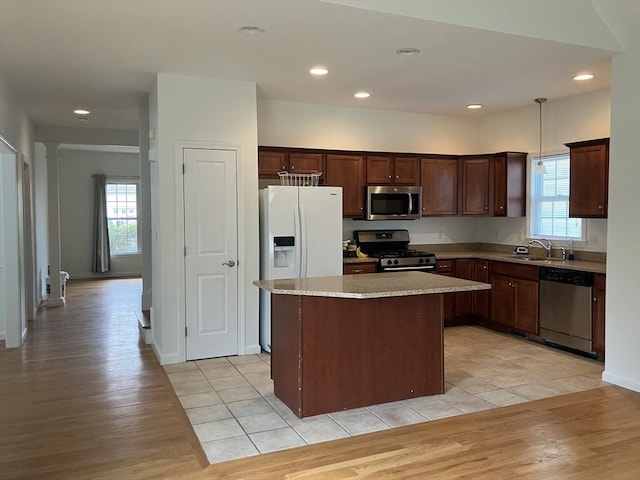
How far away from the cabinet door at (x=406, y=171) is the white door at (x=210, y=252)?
2161 millimetres

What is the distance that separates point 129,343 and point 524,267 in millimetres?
4351

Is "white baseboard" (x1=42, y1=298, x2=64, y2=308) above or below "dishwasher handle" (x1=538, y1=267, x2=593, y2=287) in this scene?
below

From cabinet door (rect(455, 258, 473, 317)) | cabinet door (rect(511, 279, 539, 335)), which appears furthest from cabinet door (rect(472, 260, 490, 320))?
cabinet door (rect(511, 279, 539, 335))

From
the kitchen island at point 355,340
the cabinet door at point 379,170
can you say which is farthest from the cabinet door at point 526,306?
the kitchen island at point 355,340

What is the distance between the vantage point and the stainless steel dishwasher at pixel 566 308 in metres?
5.05

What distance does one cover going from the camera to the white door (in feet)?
16.5

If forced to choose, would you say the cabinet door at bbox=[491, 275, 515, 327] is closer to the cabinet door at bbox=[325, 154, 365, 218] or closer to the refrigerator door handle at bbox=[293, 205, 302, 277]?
the cabinet door at bbox=[325, 154, 365, 218]

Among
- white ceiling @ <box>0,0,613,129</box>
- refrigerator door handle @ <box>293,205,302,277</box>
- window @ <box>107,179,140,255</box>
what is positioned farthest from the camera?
window @ <box>107,179,140,255</box>

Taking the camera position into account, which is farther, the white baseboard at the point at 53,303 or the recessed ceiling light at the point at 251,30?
the white baseboard at the point at 53,303

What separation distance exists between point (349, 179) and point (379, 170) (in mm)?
419

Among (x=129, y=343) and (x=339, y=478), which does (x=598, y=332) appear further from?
(x=129, y=343)

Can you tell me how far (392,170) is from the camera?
6402mm

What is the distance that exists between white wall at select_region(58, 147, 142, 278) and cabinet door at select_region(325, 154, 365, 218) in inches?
284

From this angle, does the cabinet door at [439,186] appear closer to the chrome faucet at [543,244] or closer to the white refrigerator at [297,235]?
the chrome faucet at [543,244]
